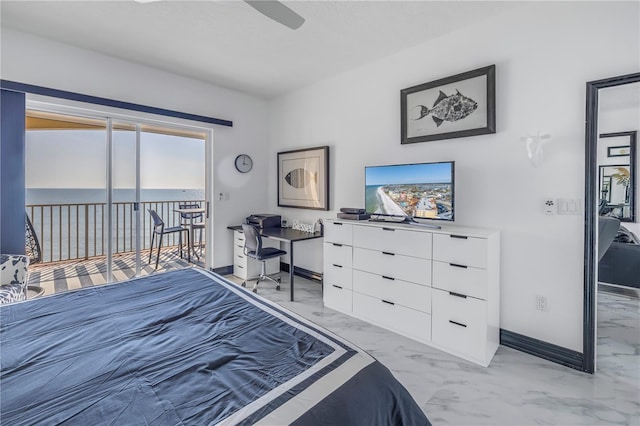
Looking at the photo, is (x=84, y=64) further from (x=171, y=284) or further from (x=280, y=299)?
(x=280, y=299)

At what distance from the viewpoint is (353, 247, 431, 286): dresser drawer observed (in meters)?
2.49

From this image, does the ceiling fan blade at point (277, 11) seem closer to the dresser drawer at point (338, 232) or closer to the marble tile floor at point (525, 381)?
the dresser drawer at point (338, 232)

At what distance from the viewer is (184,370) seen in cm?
105

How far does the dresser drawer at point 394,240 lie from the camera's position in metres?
2.49

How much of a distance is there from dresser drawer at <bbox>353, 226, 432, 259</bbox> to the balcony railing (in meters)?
2.72

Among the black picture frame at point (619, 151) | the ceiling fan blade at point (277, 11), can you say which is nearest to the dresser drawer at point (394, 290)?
the black picture frame at point (619, 151)

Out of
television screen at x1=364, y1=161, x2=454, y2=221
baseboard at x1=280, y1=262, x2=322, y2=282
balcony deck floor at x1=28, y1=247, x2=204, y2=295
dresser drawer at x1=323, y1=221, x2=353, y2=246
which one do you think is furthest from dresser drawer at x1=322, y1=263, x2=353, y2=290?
balcony deck floor at x1=28, y1=247, x2=204, y2=295

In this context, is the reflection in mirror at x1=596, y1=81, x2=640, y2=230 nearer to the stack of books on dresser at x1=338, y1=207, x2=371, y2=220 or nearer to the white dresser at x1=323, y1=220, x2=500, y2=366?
the white dresser at x1=323, y1=220, x2=500, y2=366

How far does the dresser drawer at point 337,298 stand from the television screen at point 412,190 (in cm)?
87

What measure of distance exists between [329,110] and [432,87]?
1.41 metres

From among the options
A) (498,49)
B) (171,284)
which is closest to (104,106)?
(171,284)

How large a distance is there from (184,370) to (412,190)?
2.34 metres

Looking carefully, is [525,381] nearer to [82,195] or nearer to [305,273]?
→ [305,273]

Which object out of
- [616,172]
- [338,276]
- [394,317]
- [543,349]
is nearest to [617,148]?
[616,172]
